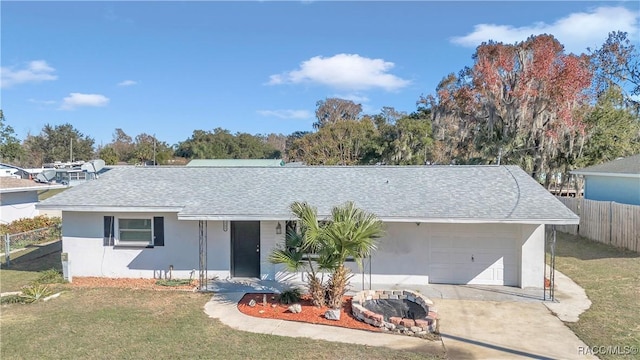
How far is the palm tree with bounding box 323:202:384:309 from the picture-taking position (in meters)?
8.84

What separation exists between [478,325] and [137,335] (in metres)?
6.78

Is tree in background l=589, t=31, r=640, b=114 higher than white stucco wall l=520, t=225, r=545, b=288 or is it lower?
higher

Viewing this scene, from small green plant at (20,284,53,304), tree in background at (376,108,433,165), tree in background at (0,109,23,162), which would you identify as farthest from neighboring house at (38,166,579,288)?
tree in background at (0,109,23,162)

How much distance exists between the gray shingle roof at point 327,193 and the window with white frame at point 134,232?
0.72 metres

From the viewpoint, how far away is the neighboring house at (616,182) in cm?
1831

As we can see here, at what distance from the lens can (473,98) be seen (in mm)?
26859

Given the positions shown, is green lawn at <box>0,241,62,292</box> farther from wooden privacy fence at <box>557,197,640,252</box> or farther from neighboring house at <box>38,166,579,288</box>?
wooden privacy fence at <box>557,197,640,252</box>

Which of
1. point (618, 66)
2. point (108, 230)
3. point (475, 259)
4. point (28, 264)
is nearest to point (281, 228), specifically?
point (108, 230)

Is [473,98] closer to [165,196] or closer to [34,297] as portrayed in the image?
[165,196]

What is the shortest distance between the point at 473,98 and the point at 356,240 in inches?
834

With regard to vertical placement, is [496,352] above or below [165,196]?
below

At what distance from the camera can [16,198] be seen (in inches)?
829

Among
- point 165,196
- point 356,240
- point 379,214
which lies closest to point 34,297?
point 165,196

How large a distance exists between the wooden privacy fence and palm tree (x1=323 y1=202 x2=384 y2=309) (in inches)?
466
